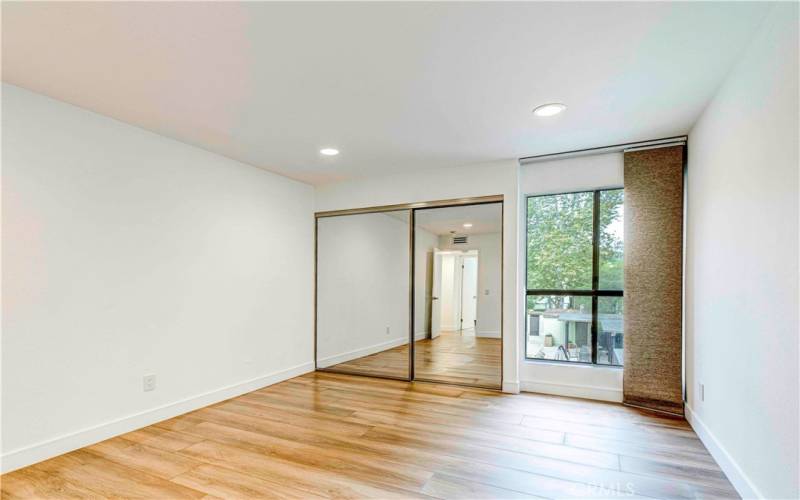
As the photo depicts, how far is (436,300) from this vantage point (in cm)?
514

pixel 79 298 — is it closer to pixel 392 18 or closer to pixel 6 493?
pixel 6 493

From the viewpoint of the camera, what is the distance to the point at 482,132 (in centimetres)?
348

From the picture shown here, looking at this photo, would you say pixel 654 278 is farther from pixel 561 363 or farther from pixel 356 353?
pixel 356 353

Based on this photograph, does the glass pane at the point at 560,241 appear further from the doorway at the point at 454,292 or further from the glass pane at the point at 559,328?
the doorway at the point at 454,292

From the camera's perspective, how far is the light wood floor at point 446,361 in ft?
14.7

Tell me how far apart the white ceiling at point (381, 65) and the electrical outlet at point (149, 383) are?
204 cm

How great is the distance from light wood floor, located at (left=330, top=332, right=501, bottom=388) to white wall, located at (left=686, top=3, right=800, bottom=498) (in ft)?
6.26

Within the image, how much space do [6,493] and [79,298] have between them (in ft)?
3.95

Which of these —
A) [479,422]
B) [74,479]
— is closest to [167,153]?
[74,479]

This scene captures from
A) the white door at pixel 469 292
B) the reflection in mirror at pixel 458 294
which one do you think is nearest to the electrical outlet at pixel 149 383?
the reflection in mirror at pixel 458 294

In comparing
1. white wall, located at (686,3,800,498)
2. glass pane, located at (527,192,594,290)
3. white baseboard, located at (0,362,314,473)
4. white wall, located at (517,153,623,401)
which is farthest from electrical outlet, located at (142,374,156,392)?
white wall, located at (686,3,800,498)

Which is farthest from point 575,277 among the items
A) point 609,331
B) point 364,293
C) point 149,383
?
point 149,383

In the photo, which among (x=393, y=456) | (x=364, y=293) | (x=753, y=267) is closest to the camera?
(x=753, y=267)

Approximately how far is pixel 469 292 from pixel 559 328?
3.46 ft
